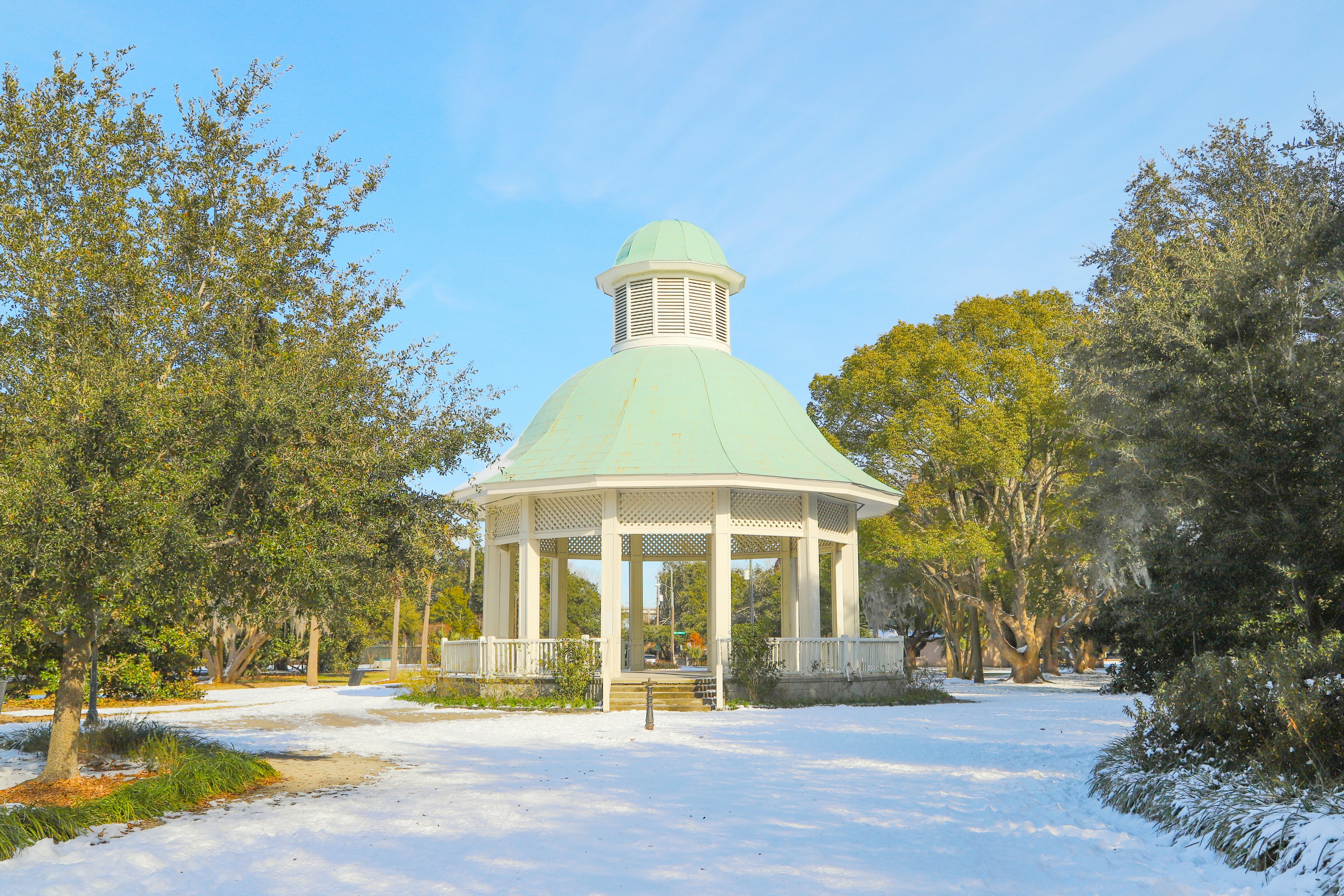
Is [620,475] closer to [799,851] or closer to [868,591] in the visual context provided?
[799,851]

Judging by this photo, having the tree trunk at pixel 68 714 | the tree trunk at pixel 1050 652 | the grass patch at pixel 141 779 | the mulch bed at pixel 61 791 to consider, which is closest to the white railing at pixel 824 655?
the grass patch at pixel 141 779

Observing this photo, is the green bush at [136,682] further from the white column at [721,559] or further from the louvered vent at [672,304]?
the louvered vent at [672,304]

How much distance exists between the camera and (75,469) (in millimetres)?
8375

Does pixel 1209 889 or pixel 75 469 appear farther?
pixel 75 469

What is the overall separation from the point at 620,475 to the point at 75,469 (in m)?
12.9

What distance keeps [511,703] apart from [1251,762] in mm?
14960

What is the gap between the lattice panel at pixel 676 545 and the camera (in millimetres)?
28375

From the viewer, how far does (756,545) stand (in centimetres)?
2803

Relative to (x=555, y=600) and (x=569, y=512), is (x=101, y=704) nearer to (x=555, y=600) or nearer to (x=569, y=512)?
(x=555, y=600)

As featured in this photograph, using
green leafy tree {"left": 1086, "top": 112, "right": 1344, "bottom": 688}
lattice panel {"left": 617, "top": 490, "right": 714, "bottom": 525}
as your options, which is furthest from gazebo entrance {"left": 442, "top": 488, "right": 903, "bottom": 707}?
green leafy tree {"left": 1086, "top": 112, "right": 1344, "bottom": 688}

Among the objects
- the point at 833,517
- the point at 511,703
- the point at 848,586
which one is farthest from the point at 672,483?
the point at 848,586

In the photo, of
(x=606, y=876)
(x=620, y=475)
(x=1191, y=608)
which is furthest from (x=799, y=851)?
(x=620, y=475)

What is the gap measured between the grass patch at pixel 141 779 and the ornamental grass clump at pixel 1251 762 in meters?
8.67

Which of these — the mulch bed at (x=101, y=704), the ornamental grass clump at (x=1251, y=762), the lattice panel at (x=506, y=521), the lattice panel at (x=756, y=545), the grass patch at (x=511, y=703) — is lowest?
the mulch bed at (x=101, y=704)
